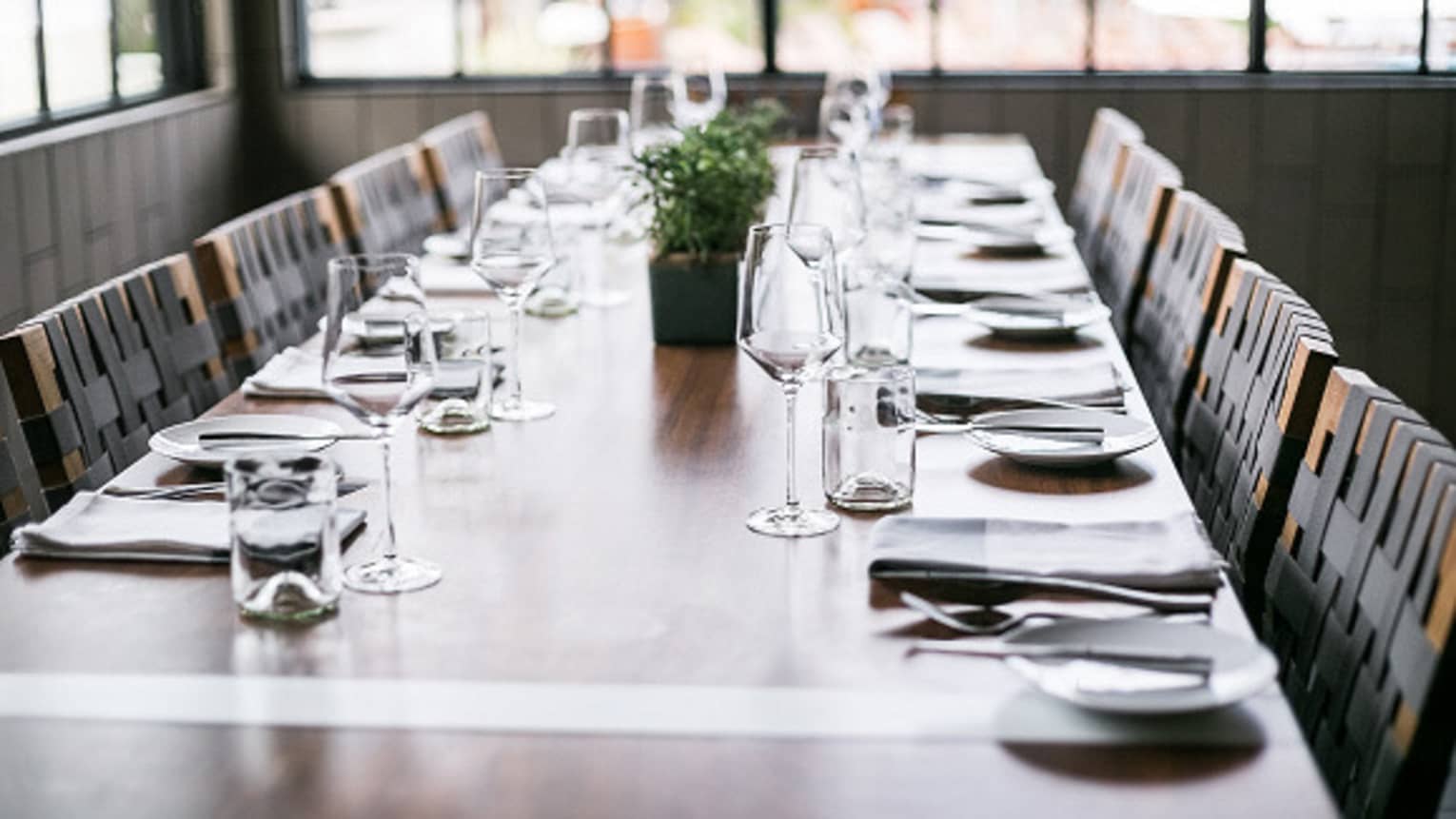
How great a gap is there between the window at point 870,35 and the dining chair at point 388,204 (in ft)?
5.77

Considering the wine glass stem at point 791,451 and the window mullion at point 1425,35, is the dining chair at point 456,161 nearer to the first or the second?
the wine glass stem at point 791,451

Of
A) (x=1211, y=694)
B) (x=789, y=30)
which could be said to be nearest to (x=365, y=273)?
(x=1211, y=694)

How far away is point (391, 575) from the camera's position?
1901 mm

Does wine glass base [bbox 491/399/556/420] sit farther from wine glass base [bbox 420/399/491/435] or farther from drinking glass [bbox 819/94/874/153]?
drinking glass [bbox 819/94/874/153]

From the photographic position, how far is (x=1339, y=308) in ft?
20.6

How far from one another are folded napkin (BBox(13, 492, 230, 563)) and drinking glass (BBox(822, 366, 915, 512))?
64 centimetres

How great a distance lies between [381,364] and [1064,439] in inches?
34.3

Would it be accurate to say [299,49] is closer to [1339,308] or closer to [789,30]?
→ [789,30]

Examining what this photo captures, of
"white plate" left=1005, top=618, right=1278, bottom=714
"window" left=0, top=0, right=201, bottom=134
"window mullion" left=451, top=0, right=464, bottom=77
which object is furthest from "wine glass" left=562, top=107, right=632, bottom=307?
"window mullion" left=451, top=0, right=464, bottom=77

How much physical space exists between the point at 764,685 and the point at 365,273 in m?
0.62

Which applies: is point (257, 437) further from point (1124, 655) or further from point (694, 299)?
point (1124, 655)

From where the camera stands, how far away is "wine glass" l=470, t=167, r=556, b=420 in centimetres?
248

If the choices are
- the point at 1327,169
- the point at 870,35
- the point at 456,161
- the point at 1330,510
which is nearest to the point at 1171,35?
the point at 1327,169

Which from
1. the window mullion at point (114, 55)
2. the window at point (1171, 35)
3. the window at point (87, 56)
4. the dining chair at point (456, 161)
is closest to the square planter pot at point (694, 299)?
the dining chair at point (456, 161)
